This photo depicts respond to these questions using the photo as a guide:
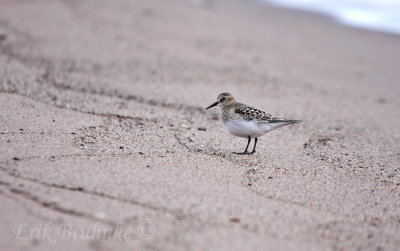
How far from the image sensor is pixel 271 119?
5.24 m

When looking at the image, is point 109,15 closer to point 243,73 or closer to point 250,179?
point 243,73

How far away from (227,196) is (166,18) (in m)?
8.35

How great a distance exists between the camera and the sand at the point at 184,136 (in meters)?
3.44

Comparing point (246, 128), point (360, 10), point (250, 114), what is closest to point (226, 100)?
point (250, 114)

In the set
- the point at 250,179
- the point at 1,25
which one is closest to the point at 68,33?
the point at 1,25
